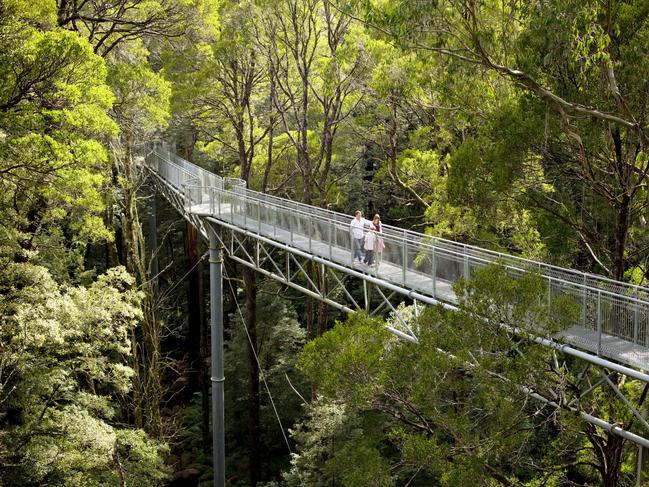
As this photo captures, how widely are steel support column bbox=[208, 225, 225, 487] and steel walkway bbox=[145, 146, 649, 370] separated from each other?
3.57 ft

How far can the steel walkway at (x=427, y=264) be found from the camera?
8320 mm

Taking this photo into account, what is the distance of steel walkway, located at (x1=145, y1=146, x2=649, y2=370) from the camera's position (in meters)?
8.32

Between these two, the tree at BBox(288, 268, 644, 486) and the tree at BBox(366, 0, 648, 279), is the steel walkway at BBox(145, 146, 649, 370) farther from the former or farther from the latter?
the tree at BBox(366, 0, 648, 279)

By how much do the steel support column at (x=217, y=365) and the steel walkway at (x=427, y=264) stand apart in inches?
42.8

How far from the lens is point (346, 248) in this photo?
13680 mm

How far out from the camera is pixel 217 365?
17.1 meters

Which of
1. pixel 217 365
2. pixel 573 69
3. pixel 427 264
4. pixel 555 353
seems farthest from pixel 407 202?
Result: pixel 555 353

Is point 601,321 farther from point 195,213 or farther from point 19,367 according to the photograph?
point 195,213

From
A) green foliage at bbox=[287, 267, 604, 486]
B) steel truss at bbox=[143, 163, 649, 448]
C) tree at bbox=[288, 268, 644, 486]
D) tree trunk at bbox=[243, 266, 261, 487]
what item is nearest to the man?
steel truss at bbox=[143, 163, 649, 448]

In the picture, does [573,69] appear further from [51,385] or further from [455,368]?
[51,385]

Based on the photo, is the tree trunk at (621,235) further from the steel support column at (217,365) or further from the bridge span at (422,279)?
the steel support column at (217,365)

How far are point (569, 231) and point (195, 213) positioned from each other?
371 inches

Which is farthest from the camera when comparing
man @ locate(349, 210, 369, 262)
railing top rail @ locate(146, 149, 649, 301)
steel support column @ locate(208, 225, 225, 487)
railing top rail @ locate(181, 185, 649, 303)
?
steel support column @ locate(208, 225, 225, 487)

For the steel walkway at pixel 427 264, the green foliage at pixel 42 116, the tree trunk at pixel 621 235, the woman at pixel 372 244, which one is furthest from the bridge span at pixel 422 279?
the green foliage at pixel 42 116
